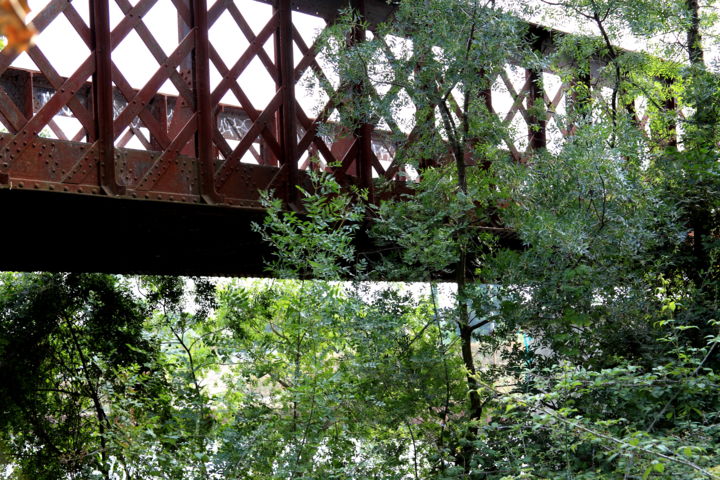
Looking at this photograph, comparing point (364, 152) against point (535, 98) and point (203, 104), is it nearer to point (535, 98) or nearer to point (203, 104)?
point (203, 104)

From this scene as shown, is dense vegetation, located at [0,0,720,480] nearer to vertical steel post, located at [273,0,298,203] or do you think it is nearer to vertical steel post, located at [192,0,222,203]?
vertical steel post, located at [273,0,298,203]

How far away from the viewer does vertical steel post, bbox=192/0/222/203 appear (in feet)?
24.2

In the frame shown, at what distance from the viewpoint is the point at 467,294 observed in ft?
24.4

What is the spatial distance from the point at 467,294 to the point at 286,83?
9.62 ft

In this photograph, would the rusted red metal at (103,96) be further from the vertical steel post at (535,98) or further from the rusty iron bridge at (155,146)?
the vertical steel post at (535,98)

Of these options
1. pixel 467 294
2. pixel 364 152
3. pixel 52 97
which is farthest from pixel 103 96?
pixel 467 294

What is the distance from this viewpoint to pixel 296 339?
6.98 meters

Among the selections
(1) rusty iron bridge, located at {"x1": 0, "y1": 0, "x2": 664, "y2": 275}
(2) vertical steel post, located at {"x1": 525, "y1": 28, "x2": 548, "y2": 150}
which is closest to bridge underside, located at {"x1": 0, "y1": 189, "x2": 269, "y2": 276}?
(1) rusty iron bridge, located at {"x1": 0, "y1": 0, "x2": 664, "y2": 275}

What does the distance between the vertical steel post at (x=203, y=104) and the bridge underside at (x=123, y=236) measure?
0.80 feet

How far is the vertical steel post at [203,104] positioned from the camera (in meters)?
7.37

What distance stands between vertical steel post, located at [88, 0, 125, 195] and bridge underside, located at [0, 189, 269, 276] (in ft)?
0.62

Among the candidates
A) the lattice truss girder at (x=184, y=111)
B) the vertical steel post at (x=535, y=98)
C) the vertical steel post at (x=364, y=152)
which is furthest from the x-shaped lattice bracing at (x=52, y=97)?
the vertical steel post at (x=535, y=98)

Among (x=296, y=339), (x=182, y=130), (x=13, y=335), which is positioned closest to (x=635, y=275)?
(x=296, y=339)

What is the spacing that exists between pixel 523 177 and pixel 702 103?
270 centimetres
